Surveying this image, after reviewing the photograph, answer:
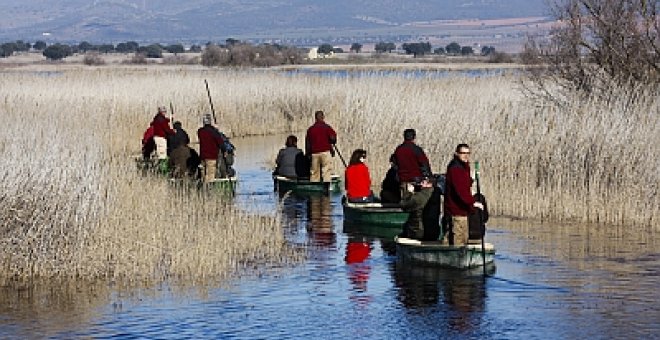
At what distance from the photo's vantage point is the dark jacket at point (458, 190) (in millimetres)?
16391

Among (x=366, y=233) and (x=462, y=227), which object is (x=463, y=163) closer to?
(x=462, y=227)

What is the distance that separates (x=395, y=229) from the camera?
20.5m

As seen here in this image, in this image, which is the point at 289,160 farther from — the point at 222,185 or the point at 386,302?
the point at 386,302

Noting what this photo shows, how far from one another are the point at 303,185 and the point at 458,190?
9.01 metres

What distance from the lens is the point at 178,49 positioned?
124 m

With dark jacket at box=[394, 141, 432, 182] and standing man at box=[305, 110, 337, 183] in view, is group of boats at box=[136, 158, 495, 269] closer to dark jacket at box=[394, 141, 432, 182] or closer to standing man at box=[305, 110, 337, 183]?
standing man at box=[305, 110, 337, 183]

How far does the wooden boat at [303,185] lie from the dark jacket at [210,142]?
1.65 metres

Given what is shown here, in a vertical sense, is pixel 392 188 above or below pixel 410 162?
below

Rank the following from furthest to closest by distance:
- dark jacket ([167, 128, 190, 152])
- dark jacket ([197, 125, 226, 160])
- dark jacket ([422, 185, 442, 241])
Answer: dark jacket ([167, 128, 190, 152]) → dark jacket ([197, 125, 226, 160]) → dark jacket ([422, 185, 442, 241])

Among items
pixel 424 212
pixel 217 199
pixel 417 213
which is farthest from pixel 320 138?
pixel 424 212

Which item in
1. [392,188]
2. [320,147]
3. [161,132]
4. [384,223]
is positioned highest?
[161,132]

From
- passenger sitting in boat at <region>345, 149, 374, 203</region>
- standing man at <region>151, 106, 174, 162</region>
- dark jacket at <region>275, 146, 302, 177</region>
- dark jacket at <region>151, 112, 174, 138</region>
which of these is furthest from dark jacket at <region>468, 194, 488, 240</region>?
dark jacket at <region>151, 112, 174, 138</region>

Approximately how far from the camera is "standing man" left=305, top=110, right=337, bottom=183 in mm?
25234

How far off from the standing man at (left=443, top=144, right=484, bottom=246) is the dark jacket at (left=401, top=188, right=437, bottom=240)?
101cm
